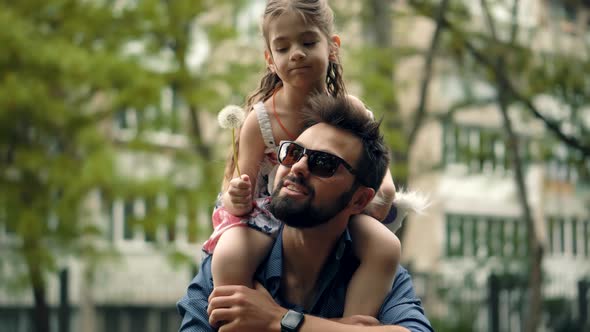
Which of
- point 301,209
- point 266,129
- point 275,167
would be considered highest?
point 266,129

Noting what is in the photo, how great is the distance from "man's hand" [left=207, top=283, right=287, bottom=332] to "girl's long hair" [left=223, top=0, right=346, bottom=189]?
25.4 inches

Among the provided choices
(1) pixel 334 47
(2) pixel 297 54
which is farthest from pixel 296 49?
(1) pixel 334 47

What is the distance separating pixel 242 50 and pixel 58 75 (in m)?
4.29

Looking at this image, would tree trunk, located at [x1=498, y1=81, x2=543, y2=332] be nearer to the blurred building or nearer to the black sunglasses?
the blurred building

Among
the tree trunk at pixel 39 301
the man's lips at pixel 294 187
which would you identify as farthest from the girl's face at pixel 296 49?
the tree trunk at pixel 39 301

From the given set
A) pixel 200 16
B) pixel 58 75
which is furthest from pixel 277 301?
pixel 200 16

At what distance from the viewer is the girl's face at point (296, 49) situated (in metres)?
4.27

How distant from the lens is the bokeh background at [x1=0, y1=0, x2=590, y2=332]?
1454 cm

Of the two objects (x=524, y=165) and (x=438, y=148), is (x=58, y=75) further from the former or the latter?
(x=438, y=148)

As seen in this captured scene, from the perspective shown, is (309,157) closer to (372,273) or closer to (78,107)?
(372,273)

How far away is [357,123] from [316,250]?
0.54m

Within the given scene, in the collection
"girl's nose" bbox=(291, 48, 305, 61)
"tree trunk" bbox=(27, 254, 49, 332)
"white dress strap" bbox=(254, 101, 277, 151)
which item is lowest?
"tree trunk" bbox=(27, 254, 49, 332)

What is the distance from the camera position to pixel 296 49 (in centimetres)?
426

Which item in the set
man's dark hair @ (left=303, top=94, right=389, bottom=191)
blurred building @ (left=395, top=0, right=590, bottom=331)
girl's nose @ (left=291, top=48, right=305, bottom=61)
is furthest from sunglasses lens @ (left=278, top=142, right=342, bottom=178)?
blurred building @ (left=395, top=0, right=590, bottom=331)
